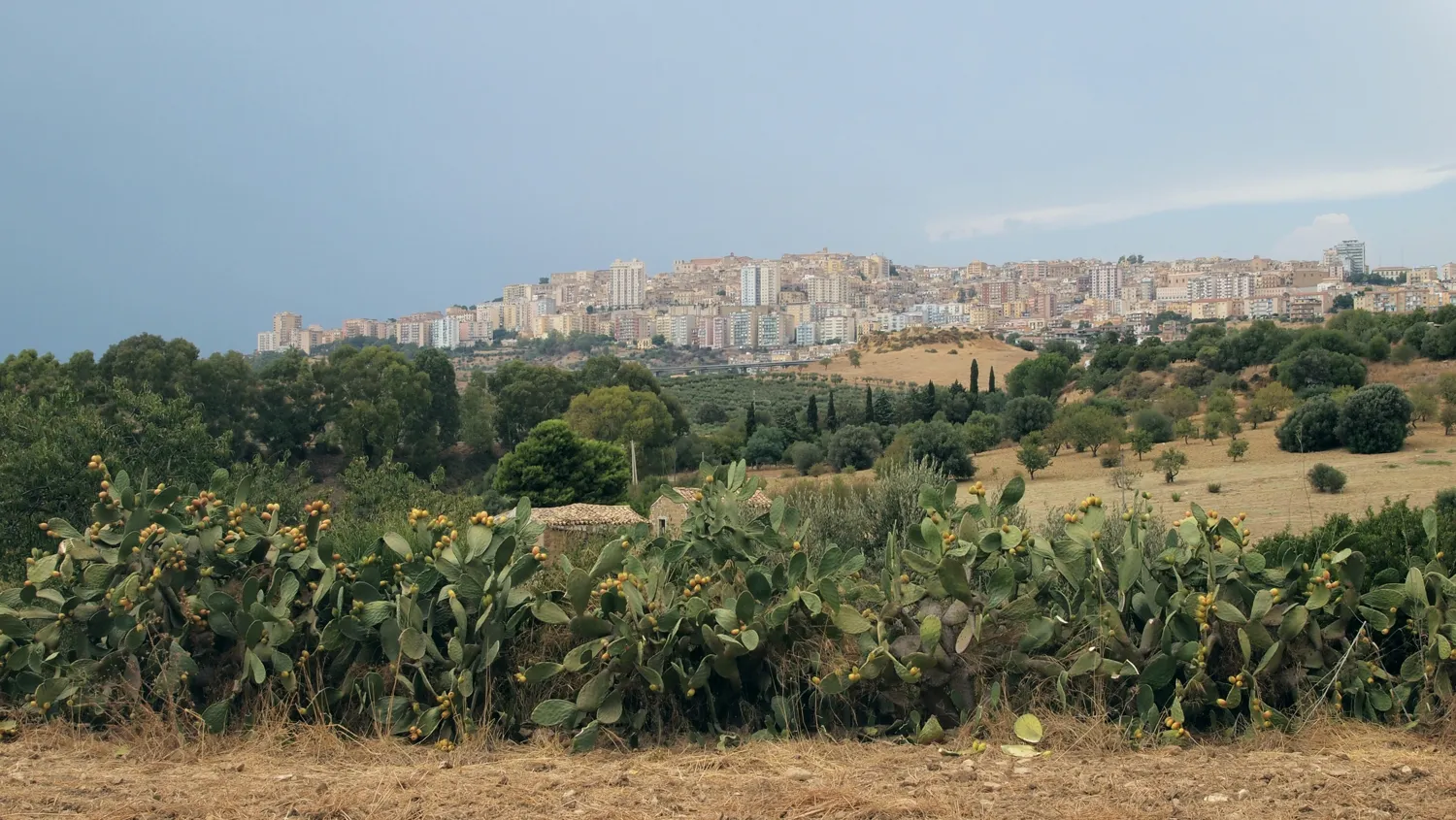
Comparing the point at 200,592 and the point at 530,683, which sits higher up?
the point at 200,592

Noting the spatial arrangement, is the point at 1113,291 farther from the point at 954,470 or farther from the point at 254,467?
the point at 254,467

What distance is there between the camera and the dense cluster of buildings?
431ft

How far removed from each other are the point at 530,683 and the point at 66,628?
1.77m

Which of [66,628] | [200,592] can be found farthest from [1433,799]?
[66,628]

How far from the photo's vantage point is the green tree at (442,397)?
154ft

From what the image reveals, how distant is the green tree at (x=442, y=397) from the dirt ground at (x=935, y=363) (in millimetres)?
35191

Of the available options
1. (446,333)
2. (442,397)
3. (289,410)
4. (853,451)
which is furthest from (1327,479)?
(446,333)

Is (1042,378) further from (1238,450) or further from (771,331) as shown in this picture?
(771,331)

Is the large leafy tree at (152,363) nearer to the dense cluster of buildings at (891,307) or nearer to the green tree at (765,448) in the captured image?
the green tree at (765,448)

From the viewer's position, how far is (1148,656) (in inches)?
153

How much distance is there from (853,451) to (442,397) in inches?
758

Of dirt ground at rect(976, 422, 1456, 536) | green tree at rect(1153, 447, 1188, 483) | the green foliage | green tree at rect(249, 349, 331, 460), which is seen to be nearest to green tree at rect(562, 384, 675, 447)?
green tree at rect(249, 349, 331, 460)

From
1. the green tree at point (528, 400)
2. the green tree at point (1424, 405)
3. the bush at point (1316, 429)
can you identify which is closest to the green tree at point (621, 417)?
the green tree at point (528, 400)

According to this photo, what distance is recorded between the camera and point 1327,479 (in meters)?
20.9
